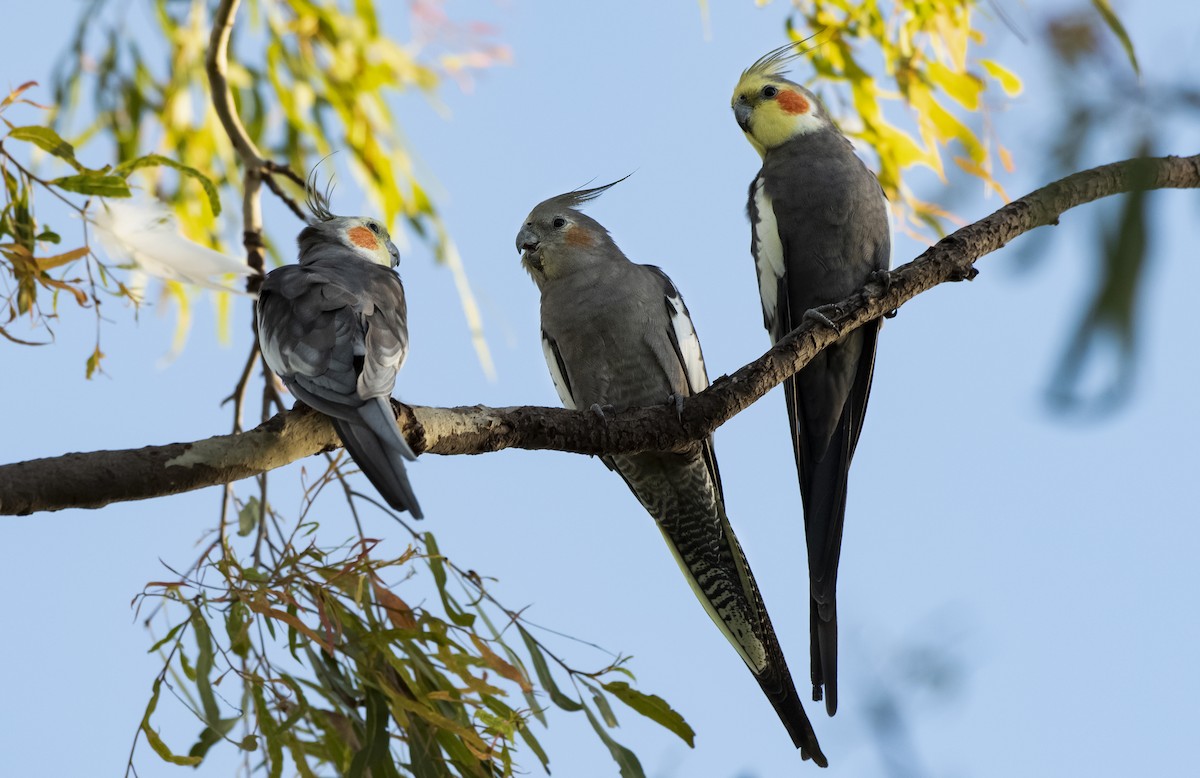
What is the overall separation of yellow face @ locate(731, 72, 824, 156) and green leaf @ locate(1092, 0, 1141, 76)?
77.5 inches

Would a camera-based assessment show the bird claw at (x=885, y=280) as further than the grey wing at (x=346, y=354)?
Yes

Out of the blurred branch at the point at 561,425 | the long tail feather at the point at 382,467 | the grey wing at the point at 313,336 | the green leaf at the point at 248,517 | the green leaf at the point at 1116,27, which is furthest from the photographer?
the green leaf at the point at 248,517

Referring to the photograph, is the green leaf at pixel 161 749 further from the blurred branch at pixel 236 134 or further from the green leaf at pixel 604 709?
the blurred branch at pixel 236 134

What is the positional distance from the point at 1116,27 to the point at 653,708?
4.75ft

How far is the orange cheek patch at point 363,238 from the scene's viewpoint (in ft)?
7.64

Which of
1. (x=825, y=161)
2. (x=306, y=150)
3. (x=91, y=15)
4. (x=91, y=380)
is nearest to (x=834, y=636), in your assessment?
(x=825, y=161)

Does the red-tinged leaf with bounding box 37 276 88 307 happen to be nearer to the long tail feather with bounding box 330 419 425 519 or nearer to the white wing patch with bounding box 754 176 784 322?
the long tail feather with bounding box 330 419 425 519

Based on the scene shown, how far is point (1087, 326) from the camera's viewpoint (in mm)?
570

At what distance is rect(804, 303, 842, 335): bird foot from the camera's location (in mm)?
1891

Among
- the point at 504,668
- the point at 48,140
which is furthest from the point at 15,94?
the point at 504,668

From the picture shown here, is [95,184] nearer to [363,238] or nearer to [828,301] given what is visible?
[363,238]

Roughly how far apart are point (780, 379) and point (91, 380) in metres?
1.10

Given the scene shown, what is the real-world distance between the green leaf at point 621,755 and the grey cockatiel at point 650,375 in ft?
1.85

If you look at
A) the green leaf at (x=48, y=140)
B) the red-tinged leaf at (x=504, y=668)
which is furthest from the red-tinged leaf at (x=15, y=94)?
the red-tinged leaf at (x=504, y=668)
